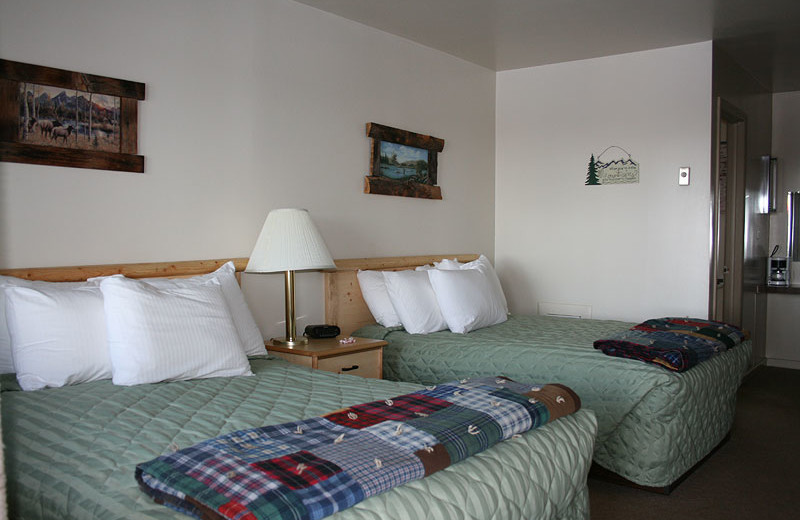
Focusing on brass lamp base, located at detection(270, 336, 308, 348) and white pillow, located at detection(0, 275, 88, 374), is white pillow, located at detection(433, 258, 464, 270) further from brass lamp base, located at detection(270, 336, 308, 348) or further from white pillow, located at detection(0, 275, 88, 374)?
white pillow, located at detection(0, 275, 88, 374)

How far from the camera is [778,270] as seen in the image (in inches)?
236

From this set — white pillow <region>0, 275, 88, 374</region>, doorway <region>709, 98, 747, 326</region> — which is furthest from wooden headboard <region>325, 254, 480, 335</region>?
doorway <region>709, 98, 747, 326</region>

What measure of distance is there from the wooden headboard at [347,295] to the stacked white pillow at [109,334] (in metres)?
1.26

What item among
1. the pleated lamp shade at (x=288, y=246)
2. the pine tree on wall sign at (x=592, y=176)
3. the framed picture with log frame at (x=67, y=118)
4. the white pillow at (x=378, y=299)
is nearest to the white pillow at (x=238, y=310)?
the pleated lamp shade at (x=288, y=246)

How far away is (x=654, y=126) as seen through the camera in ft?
15.2

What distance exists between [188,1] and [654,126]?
10.4ft

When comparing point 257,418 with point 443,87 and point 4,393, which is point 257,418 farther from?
point 443,87

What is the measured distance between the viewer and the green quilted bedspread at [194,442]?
147 cm

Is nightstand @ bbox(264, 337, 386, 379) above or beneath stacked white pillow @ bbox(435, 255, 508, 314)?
beneath

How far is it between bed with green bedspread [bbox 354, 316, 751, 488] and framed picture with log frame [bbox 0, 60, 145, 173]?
1.70 m

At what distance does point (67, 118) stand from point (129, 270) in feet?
2.16

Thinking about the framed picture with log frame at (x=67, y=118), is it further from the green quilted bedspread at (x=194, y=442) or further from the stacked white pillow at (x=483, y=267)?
the stacked white pillow at (x=483, y=267)

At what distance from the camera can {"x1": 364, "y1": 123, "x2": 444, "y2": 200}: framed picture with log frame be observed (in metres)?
4.11

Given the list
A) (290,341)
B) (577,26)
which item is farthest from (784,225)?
(290,341)
